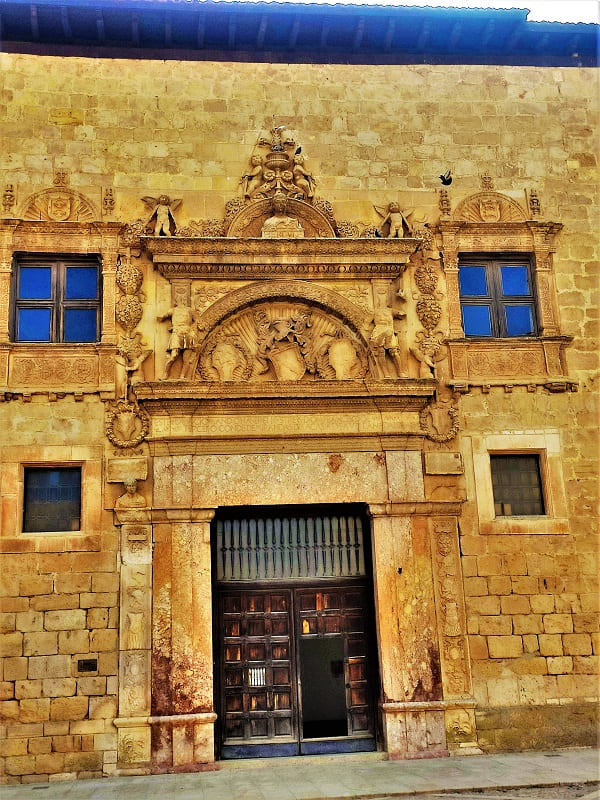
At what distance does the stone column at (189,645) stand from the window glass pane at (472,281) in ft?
14.9

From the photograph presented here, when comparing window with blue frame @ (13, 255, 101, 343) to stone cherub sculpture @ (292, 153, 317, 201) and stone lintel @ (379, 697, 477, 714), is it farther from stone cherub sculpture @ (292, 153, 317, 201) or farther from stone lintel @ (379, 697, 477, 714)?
stone lintel @ (379, 697, 477, 714)

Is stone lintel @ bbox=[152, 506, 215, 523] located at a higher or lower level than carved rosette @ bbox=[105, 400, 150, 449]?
lower

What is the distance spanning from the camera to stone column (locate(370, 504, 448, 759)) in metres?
9.00

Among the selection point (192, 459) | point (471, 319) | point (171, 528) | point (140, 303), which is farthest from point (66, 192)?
point (471, 319)

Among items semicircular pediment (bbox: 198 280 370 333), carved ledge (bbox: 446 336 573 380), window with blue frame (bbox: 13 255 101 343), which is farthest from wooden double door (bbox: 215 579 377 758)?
window with blue frame (bbox: 13 255 101 343)

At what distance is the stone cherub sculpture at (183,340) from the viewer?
958 centimetres

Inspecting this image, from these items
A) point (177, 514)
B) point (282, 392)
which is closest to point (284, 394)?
point (282, 392)

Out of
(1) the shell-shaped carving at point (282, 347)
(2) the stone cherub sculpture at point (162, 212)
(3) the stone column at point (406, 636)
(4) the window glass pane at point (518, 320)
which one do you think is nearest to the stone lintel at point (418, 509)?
(3) the stone column at point (406, 636)

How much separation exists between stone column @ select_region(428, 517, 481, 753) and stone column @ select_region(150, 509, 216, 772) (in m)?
2.74

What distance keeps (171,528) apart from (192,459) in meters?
0.86

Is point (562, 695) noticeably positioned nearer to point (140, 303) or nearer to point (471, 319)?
point (471, 319)

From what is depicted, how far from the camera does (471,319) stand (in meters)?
10.5

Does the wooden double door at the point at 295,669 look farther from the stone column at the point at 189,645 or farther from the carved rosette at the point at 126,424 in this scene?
the carved rosette at the point at 126,424

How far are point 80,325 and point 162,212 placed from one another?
70.6 inches
